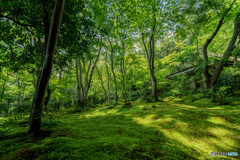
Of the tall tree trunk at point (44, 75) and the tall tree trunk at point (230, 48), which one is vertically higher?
the tall tree trunk at point (230, 48)

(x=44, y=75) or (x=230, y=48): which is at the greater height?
(x=230, y=48)

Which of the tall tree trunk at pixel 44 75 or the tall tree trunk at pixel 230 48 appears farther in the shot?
the tall tree trunk at pixel 230 48

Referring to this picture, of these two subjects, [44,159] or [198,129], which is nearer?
[44,159]

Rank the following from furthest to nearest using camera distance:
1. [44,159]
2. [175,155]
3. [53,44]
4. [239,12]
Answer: [239,12], [53,44], [175,155], [44,159]

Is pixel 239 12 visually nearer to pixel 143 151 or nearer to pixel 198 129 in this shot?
pixel 198 129

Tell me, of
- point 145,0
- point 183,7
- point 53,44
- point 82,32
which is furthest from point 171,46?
point 53,44

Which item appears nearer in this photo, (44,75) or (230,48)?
(44,75)

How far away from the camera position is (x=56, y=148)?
3.33 feet

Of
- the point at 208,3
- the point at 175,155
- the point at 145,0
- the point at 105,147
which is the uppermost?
the point at 145,0

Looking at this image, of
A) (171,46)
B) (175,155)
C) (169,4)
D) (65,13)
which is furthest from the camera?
(171,46)

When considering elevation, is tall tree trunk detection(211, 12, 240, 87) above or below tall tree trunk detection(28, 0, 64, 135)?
above

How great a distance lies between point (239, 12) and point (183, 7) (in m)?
2.70

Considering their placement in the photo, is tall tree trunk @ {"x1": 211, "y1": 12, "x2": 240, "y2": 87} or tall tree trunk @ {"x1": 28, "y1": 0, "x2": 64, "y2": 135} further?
tall tree trunk @ {"x1": 211, "y1": 12, "x2": 240, "y2": 87}

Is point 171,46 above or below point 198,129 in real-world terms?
above
